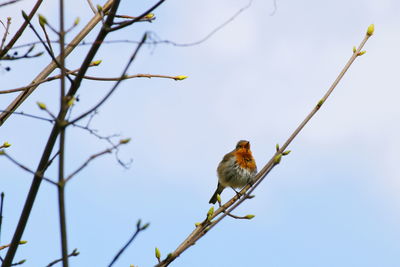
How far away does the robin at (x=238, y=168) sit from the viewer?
10227mm

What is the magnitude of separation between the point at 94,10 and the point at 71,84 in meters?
1.74

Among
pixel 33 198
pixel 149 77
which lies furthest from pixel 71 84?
pixel 149 77

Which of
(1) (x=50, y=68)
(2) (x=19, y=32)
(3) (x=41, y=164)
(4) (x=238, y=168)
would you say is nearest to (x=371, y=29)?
(1) (x=50, y=68)

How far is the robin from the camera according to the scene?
10.2 m

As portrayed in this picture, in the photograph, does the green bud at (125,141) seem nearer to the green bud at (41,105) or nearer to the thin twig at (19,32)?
the green bud at (41,105)

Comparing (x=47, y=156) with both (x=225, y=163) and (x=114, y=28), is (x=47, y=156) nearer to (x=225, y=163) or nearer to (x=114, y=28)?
(x=114, y=28)

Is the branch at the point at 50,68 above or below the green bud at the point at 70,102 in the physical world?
above

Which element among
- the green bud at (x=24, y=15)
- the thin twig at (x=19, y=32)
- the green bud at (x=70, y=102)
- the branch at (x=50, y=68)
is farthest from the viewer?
the branch at (x=50, y=68)

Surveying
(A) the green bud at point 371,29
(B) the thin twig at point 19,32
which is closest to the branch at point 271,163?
(A) the green bud at point 371,29

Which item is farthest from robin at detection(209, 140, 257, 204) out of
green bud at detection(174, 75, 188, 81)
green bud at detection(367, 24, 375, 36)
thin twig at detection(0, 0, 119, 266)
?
thin twig at detection(0, 0, 119, 266)

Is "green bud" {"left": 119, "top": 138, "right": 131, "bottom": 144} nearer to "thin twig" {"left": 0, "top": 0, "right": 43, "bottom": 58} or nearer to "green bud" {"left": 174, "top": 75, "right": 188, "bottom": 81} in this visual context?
"thin twig" {"left": 0, "top": 0, "right": 43, "bottom": 58}

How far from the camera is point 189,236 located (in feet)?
13.2

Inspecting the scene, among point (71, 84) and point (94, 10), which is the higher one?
point (94, 10)

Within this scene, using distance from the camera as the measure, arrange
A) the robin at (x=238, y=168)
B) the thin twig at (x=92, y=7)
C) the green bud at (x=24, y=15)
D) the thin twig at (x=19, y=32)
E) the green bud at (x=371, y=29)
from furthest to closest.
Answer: the robin at (x=238, y=168) → the thin twig at (x=92, y=7) → the green bud at (x=371, y=29) → the thin twig at (x=19, y=32) → the green bud at (x=24, y=15)
